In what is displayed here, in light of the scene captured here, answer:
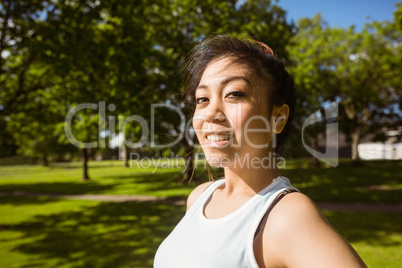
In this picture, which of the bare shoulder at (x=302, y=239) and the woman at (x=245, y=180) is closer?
the bare shoulder at (x=302, y=239)

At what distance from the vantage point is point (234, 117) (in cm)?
121

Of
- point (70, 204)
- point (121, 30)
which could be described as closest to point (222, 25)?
point (121, 30)

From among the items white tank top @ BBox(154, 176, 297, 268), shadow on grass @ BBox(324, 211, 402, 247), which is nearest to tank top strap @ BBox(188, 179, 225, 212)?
white tank top @ BBox(154, 176, 297, 268)

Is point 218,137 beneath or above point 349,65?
beneath

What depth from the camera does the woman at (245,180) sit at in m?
0.92

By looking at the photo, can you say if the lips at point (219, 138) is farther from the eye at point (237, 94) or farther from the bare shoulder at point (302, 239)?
the bare shoulder at point (302, 239)

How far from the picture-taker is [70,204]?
13.4 metres

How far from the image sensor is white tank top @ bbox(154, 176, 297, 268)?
1052mm

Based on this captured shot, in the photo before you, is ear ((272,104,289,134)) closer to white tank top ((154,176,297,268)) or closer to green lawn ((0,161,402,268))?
white tank top ((154,176,297,268))

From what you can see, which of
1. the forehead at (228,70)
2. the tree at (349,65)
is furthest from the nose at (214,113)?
the tree at (349,65)

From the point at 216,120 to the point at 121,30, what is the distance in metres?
8.99

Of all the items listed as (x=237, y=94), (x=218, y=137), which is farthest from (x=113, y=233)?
(x=237, y=94)

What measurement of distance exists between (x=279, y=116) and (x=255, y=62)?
0.29 metres

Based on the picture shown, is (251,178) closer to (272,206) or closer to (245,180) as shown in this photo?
(245,180)
